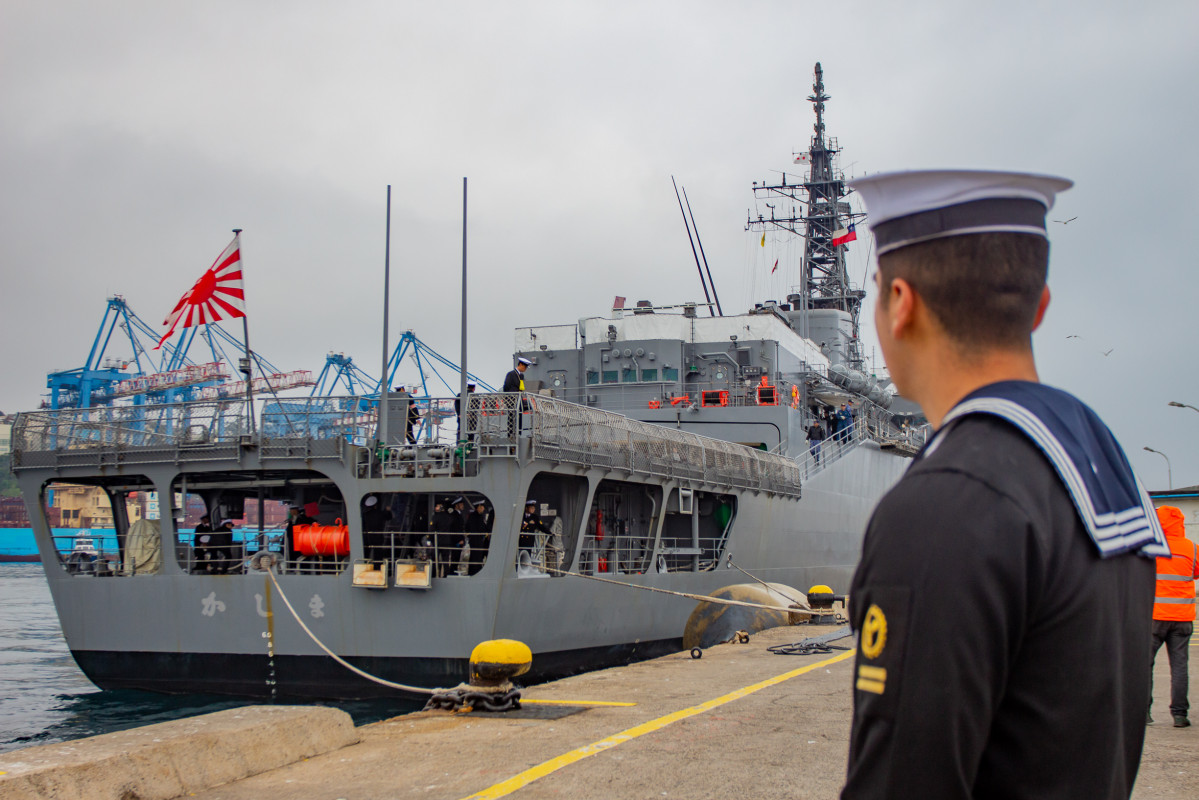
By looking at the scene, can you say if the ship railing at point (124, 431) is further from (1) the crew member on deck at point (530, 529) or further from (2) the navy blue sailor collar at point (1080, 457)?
(2) the navy blue sailor collar at point (1080, 457)

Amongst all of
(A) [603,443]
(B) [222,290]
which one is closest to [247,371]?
(B) [222,290]

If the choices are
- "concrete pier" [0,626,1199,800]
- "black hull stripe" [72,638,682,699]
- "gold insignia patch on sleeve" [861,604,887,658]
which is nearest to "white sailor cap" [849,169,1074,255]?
"gold insignia patch on sleeve" [861,604,887,658]

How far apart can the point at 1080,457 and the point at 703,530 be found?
18995 millimetres

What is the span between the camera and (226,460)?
546 inches

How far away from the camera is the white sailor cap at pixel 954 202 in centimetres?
149

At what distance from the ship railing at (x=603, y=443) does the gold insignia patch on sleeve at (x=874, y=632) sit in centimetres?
1165

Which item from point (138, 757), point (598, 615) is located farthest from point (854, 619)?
point (598, 615)

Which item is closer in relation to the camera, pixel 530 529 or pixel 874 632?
pixel 874 632

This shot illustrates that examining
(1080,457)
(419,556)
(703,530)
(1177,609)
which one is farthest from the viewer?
(703,530)

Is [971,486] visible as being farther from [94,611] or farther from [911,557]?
[94,611]

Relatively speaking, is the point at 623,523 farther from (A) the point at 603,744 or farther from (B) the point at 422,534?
(A) the point at 603,744

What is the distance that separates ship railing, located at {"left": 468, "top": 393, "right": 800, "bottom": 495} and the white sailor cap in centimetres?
1151

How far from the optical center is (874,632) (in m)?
1.33

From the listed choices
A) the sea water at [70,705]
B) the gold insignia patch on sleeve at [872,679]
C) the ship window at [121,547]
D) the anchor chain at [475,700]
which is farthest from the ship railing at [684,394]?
the gold insignia patch on sleeve at [872,679]
